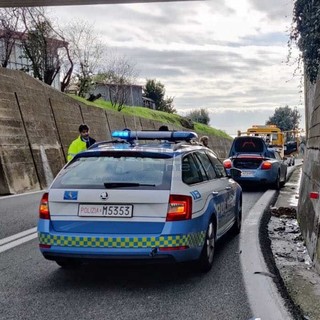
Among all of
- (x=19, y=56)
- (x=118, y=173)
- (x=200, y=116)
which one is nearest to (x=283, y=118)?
(x=200, y=116)

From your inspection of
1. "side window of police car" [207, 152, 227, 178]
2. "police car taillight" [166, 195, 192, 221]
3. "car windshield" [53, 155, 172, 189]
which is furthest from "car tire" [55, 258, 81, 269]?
"side window of police car" [207, 152, 227, 178]

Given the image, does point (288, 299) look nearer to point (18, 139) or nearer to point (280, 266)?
point (280, 266)

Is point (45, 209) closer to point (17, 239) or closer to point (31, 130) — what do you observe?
point (17, 239)

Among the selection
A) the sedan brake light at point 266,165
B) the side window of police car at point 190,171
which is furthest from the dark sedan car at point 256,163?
the side window of police car at point 190,171

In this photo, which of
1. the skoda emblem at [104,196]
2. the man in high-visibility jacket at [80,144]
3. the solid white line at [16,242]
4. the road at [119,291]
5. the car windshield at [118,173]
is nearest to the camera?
the road at [119,291]

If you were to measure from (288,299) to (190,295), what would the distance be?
93cm

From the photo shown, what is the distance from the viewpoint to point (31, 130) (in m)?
17.7

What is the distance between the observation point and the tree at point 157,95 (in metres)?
72.9

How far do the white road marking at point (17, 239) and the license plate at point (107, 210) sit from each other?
2317mm

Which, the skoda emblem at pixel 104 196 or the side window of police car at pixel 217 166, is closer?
the skoda emblem at pixel 104 196

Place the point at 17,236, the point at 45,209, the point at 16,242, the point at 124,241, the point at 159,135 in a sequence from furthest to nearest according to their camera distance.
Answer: the point at 17,236 < the point at 16,242 < the point at 159,135 < the point at 45,209 < the point at 124,241

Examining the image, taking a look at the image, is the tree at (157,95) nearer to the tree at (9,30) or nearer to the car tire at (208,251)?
the tree at (9,30)

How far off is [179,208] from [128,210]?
0.52 m

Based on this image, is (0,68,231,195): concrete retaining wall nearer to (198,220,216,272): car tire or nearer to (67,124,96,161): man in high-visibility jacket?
(67,124,96,161): man in high-visibility jacket
